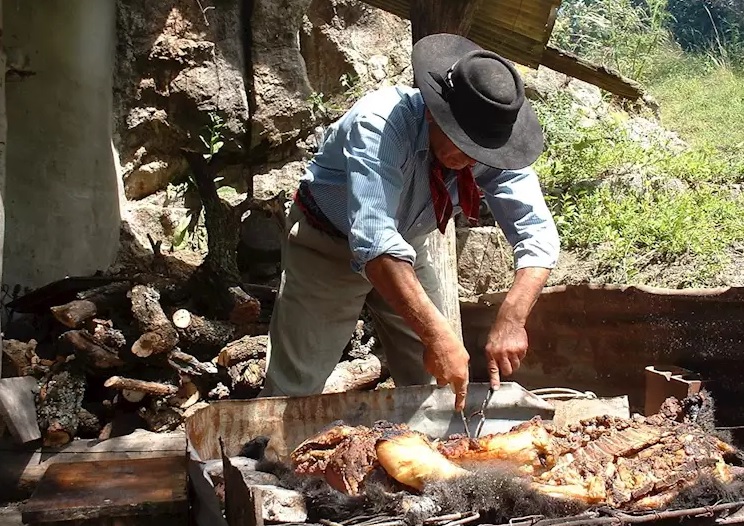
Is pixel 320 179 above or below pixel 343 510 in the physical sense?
above

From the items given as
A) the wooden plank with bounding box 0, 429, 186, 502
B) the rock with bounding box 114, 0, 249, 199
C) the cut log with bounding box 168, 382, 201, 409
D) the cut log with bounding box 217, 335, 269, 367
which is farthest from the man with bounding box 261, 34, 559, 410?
the rock with bounding box 114, 0, 249, 199

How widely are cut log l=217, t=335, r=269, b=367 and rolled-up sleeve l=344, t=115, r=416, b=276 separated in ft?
7.67

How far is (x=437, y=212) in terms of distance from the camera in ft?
12.2

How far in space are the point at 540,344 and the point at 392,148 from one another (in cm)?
250

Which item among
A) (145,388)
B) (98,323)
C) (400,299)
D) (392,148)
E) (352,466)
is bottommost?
(145,388)

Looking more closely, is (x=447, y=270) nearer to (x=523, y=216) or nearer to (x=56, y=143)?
(x=523, y=216)

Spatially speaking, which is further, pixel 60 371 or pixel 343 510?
pixel 60 371

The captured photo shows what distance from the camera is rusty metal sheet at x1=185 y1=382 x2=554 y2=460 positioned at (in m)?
3.44

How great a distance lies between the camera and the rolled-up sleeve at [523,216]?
3730mm

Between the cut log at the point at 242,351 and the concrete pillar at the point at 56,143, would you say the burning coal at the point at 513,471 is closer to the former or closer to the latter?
the cut log at the point at 242,351

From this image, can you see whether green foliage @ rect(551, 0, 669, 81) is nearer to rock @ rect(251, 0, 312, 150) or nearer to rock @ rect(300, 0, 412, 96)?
rock @ rect(300, 0, 412, 96)

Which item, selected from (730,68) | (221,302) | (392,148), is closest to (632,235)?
(221,302)

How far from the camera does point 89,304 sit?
5.11m

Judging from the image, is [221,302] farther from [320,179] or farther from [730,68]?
[730,68]
